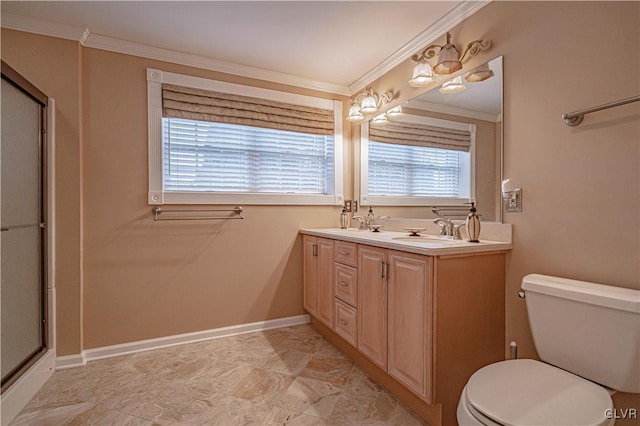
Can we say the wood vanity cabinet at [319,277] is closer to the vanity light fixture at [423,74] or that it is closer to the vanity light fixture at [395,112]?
the vanity light fixture at [395,112]

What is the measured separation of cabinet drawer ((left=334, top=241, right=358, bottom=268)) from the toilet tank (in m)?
0.95

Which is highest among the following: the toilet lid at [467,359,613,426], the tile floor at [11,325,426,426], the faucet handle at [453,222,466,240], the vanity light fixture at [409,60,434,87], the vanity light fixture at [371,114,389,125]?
the vanity light fixture at [409,60,434,87]

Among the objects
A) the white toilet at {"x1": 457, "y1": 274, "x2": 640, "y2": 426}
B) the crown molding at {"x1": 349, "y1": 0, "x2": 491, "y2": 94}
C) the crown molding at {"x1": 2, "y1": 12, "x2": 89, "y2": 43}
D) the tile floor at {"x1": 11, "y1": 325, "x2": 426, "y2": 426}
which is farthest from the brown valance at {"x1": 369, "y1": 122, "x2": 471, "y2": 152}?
the crown molding at {"x1": 2, "y1": 12, "x2": 89, "y2": 43}

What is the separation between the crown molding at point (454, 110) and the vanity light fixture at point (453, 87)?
0.10m

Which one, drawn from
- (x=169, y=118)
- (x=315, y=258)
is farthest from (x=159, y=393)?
(x=169, y=118)

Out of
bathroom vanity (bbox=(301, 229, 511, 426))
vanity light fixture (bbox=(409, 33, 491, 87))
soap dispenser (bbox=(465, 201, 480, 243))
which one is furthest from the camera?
vanity light fixture (bbox=(409, 33, 491, 87))

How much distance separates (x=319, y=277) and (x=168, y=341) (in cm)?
130

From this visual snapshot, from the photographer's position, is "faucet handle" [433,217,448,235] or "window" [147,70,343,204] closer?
"faucet handle" [433,217,448,235]

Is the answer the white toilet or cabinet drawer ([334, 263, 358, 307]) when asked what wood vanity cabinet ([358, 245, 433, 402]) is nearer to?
cabinet drawer ([334, 263, 358, 307])

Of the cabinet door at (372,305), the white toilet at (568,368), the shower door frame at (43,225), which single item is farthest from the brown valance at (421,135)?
the shower door frame at (43,225)

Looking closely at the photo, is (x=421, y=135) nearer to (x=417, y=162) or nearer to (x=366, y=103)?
(x=417, y=162)

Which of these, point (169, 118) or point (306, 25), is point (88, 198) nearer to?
point (169, 118)

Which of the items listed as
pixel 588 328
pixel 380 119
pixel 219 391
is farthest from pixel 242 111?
pixel 588 328

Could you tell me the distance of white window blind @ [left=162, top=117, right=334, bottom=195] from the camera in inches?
99.2
